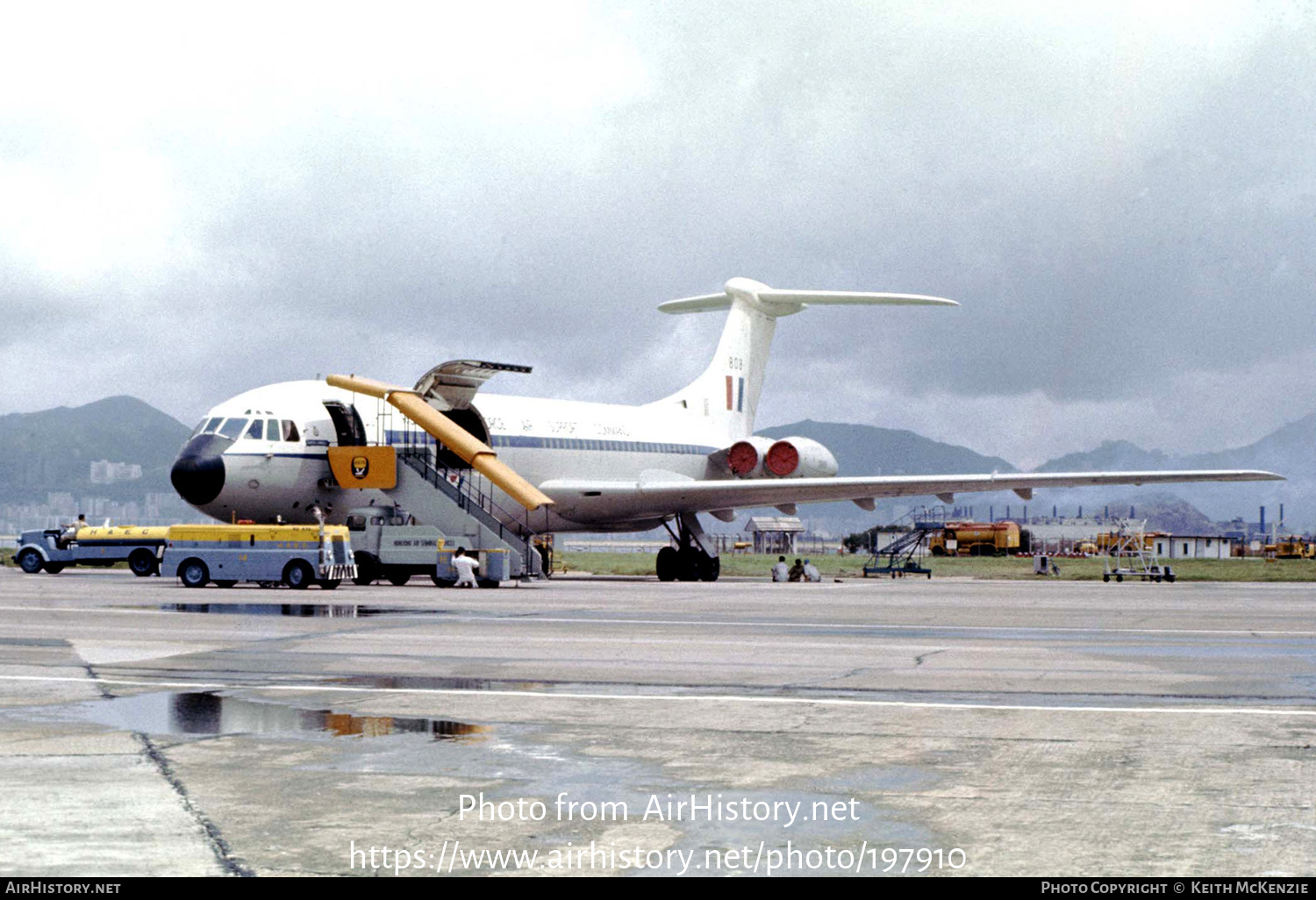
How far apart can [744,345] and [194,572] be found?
82.6 ft

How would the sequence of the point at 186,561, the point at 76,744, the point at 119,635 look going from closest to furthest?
the point at 76,744 < the point at 119,635 < the point at 186,561

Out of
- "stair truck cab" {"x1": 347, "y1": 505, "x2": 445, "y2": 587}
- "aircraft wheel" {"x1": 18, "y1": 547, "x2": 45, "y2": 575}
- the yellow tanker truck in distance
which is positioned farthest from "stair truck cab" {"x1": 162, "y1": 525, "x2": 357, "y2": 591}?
the yellow tanker truck in distance

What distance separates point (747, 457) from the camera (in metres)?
43.9

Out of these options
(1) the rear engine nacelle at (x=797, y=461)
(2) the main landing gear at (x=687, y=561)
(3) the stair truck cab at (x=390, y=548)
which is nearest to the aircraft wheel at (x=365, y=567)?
(3) the stair truck cab at (x=390, y=548)

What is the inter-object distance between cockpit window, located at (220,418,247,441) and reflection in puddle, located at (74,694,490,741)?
21412mm

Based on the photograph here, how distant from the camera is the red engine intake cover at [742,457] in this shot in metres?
43.8

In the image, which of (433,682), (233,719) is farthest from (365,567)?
(233,719)

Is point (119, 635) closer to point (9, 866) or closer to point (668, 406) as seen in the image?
point (9, 866)

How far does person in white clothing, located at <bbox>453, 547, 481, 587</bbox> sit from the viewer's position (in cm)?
3028

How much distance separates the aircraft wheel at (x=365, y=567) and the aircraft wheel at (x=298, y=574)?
3453mm

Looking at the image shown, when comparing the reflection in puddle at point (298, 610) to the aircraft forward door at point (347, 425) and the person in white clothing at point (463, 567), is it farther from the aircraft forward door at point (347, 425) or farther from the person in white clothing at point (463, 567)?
the aircraft forward door at point (347, 425)
